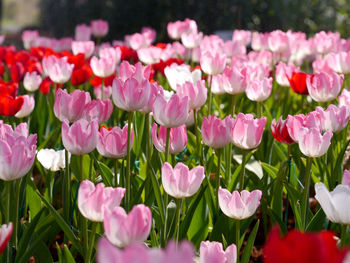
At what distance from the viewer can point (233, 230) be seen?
1.60 metres

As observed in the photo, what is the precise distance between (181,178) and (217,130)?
272 millimetres

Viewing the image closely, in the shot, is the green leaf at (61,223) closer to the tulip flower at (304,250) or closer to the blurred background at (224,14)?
the tulip flower at (304,250)

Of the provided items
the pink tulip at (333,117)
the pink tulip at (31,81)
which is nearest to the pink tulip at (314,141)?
the pink tulip at (333,117)

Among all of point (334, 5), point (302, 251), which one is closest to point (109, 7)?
point (334, 5)

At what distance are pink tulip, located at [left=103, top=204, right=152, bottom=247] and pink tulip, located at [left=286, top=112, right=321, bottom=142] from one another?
0.68 metres

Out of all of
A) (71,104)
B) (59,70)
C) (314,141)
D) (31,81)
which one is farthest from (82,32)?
(314,141)

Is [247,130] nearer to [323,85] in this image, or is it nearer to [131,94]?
[131,94]

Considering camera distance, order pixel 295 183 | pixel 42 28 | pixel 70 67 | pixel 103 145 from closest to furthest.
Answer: pixel 103 145 < pixel 295 183 < pixel 70 67 < pixel 42 28

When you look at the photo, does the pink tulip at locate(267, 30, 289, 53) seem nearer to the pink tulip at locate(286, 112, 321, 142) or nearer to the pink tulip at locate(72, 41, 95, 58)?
the pink tulip at locate(72, 41, 95, 58)

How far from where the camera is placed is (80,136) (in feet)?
4.29

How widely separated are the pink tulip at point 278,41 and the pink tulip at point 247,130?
5.54 ft

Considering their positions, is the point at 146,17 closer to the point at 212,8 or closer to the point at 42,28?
the point at 212,8

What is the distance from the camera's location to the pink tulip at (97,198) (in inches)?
42.3

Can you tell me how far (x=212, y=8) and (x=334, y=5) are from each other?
6.05ft
